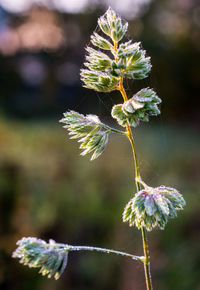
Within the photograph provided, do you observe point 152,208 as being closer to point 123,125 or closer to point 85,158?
point 123,125

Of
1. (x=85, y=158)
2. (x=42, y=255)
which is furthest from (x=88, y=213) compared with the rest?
(x=42, y=255)

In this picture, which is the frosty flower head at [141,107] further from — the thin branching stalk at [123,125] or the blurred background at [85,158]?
the blurred background at [85,158]

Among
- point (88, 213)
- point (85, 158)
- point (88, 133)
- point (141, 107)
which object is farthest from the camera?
point (85, 158)

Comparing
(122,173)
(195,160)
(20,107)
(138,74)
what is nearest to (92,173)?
(122,173)

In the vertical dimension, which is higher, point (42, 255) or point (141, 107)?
point (141, 107)

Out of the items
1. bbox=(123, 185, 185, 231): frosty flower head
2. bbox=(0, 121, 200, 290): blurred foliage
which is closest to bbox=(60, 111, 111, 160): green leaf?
bbox=(123, 185, 185, 231): frosty flower head

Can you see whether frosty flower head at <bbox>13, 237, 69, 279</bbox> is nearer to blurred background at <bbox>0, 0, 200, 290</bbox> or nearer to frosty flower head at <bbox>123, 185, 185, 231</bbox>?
frosty flower head at <bbox>123, 185, 185, 231</bbox>
